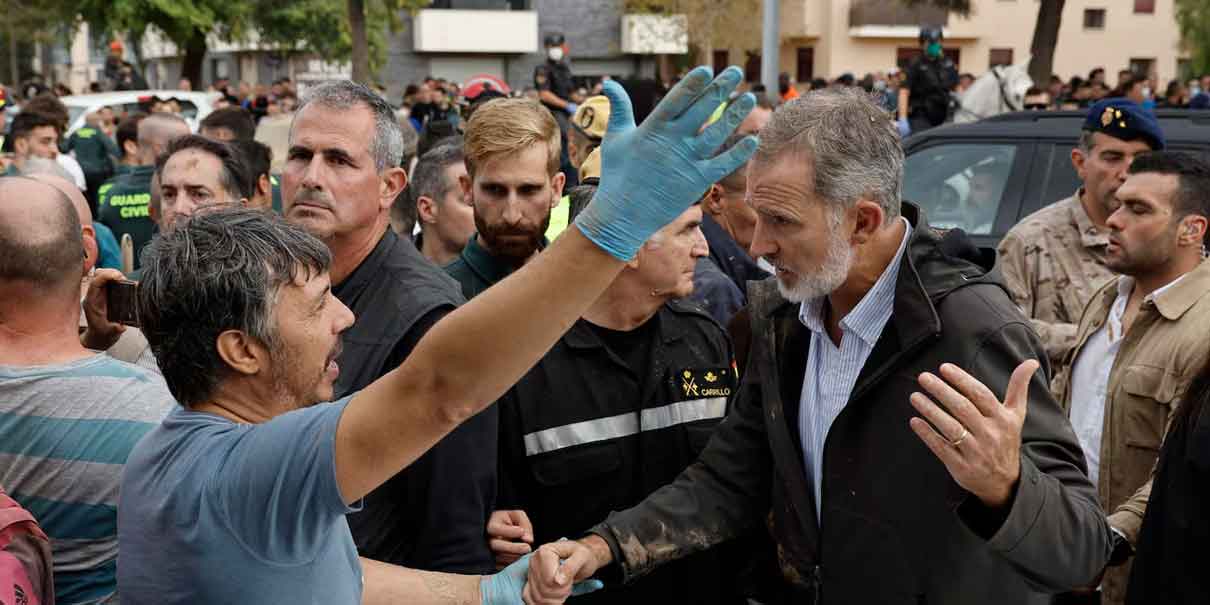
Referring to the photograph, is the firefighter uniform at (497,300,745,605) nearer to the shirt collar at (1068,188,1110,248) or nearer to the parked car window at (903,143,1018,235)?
the shirt collar at (1068,188,1110,248)

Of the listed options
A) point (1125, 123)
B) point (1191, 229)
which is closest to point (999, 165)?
point (1125, 123)

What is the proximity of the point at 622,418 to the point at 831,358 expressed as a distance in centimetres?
67

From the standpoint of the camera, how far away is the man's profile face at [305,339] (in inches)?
81.3

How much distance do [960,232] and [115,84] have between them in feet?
81.8

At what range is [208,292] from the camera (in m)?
2.02

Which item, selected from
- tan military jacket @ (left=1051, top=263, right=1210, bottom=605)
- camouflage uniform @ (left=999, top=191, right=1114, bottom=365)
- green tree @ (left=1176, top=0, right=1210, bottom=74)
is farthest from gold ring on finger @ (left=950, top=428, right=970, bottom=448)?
green tree @ (left=1176, top=0, right=1210, bottom=74)

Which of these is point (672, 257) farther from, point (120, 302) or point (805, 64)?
point (805, 64)

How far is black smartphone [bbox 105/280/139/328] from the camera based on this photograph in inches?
119

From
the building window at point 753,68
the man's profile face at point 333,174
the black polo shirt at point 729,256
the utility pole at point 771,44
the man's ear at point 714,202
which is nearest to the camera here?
the man's profile face at point 333,174

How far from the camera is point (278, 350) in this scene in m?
2.06

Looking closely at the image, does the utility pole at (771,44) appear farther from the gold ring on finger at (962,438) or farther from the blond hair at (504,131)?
the gold ring on finger at (962,438)

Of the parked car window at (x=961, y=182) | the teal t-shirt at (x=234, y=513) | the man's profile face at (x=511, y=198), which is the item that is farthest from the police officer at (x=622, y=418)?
the parked car window at (x=961, y=182)

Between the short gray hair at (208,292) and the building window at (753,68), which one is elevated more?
the building window at (753,68)

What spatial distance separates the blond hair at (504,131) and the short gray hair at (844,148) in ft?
4.42
